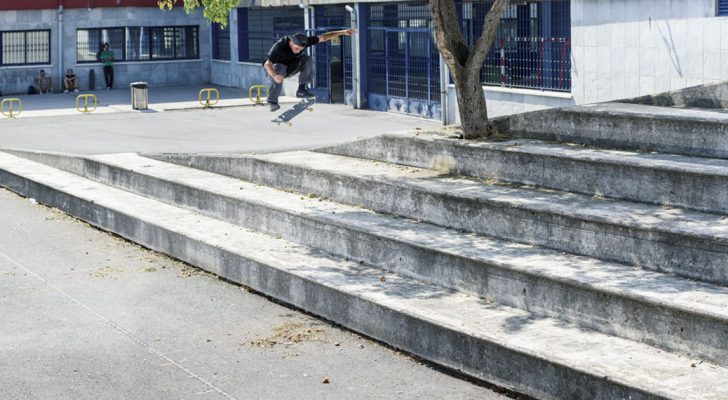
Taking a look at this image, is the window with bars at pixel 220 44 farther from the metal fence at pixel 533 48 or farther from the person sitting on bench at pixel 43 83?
the metal fence at pixel 533 48

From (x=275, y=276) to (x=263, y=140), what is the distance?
1400 cm

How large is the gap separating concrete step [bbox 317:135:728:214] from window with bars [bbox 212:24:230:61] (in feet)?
94.5

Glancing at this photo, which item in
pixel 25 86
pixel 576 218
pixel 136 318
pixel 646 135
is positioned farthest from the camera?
pixel 25 86

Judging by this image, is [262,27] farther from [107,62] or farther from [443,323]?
[443,323]

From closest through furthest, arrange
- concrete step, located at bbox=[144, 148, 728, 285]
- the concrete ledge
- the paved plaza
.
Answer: the paved plaza → concrete step, located at bbox=[144, 148, 728, 285] → the concrete ledge

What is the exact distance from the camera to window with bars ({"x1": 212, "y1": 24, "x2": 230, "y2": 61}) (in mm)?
45472

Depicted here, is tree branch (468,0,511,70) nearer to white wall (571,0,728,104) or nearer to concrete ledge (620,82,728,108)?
concrete ledge (620,82,728,108)

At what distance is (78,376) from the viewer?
430 inches

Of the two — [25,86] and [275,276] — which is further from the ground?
[25,86]

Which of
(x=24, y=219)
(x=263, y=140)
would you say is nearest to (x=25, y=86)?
(x=263, y=140)

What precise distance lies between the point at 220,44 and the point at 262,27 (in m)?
5.00

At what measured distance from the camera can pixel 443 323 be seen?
10789 millimetres

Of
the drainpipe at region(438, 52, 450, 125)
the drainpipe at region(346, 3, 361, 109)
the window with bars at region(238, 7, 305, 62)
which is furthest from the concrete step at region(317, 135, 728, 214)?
the window with bars at region(238, 7, 305, 62)

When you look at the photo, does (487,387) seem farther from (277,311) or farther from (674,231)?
(277,311)
